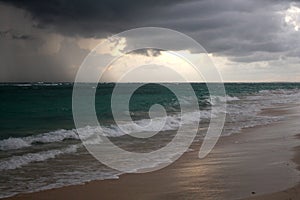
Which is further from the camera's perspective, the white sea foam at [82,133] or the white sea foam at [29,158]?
the white sea foam at [82,133]

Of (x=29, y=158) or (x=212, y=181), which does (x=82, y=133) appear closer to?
(x=29, y=158)

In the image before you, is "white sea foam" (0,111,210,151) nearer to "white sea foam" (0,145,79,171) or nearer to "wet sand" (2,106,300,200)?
"white sea foam" (0,145,79,171)

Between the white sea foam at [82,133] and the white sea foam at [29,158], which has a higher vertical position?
the white sea foam at [82,133]

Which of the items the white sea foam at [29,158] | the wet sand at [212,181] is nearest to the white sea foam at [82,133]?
the white sea foam at [29,158]

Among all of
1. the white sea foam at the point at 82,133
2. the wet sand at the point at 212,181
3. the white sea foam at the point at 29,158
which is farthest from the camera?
the white sea foam at the point at 82,133

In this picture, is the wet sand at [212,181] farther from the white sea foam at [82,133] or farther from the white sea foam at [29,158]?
the white sea foam at [82,133]

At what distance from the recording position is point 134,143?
Answer: 52.0 feet

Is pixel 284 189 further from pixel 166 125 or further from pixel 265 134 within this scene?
pixel 166 125

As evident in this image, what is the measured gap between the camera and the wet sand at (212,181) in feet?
26.6

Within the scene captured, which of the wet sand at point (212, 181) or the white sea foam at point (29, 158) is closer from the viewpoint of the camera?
the wet sand at point (212, 181)

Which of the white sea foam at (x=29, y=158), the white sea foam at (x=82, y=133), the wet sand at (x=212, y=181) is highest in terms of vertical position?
the white sea foam at (x=82, y=133)

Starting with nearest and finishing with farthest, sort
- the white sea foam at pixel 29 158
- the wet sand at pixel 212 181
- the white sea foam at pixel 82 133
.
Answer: the wet sand at pixel 212 181 < the white sea foam at pixel 29 158 < the white sea foam at pixel 82 133

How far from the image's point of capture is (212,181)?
9023 mm

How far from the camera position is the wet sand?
811 centimetres
